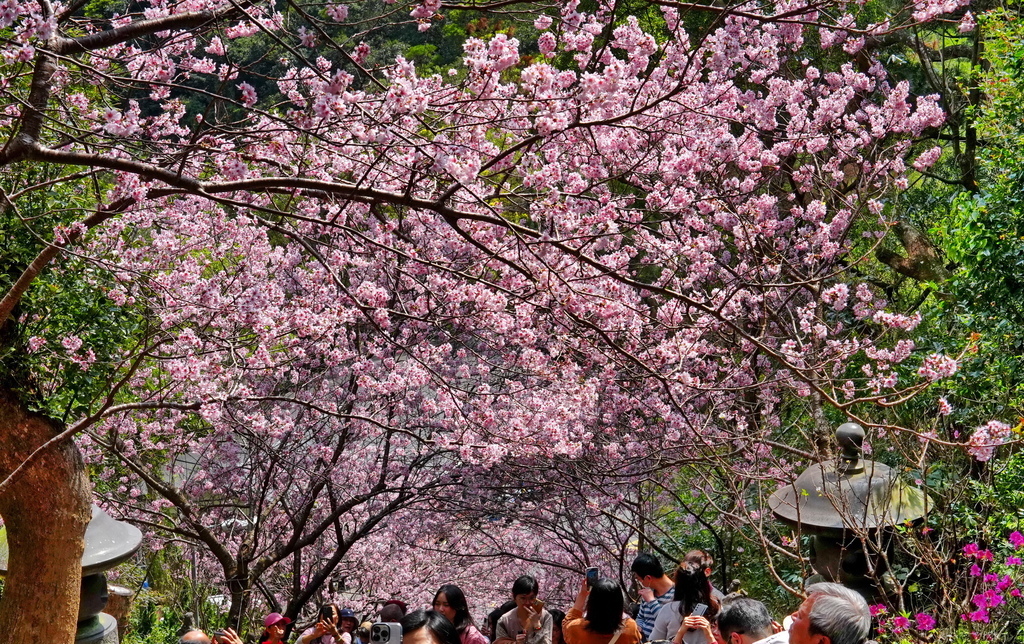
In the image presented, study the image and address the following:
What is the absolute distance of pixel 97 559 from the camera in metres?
5.45

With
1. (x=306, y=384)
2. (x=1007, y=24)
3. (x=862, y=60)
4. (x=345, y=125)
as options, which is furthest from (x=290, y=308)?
(x=862, y=60)

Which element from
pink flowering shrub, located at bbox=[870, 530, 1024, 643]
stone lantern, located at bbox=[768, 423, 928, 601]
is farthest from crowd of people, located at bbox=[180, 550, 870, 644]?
pink flowering shrub, located at bbox=[870, 530, 1024, 643]

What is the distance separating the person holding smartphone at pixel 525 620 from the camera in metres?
4.92

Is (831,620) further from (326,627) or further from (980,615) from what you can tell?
(326,627)

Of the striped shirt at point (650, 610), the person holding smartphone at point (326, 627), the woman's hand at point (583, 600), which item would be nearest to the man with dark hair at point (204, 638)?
the person holding smartphone at point (326, 627)

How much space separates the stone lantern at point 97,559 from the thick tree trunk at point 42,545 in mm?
158

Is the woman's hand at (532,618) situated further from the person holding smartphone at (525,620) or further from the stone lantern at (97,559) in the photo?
the stone lantern at (97,559)

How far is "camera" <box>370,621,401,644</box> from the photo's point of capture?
3641 mm

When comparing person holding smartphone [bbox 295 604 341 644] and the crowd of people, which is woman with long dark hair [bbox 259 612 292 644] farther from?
person holding smartphone [bbox 295 604 341 644]

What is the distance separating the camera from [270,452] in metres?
7.70

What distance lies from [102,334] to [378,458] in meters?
2.91

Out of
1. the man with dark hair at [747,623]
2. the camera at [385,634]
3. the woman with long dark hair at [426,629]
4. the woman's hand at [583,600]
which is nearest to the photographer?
the man with dark hair at [747,623]

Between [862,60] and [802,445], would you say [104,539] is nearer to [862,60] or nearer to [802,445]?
[802,445]

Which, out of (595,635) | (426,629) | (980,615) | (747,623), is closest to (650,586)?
(595,635)
